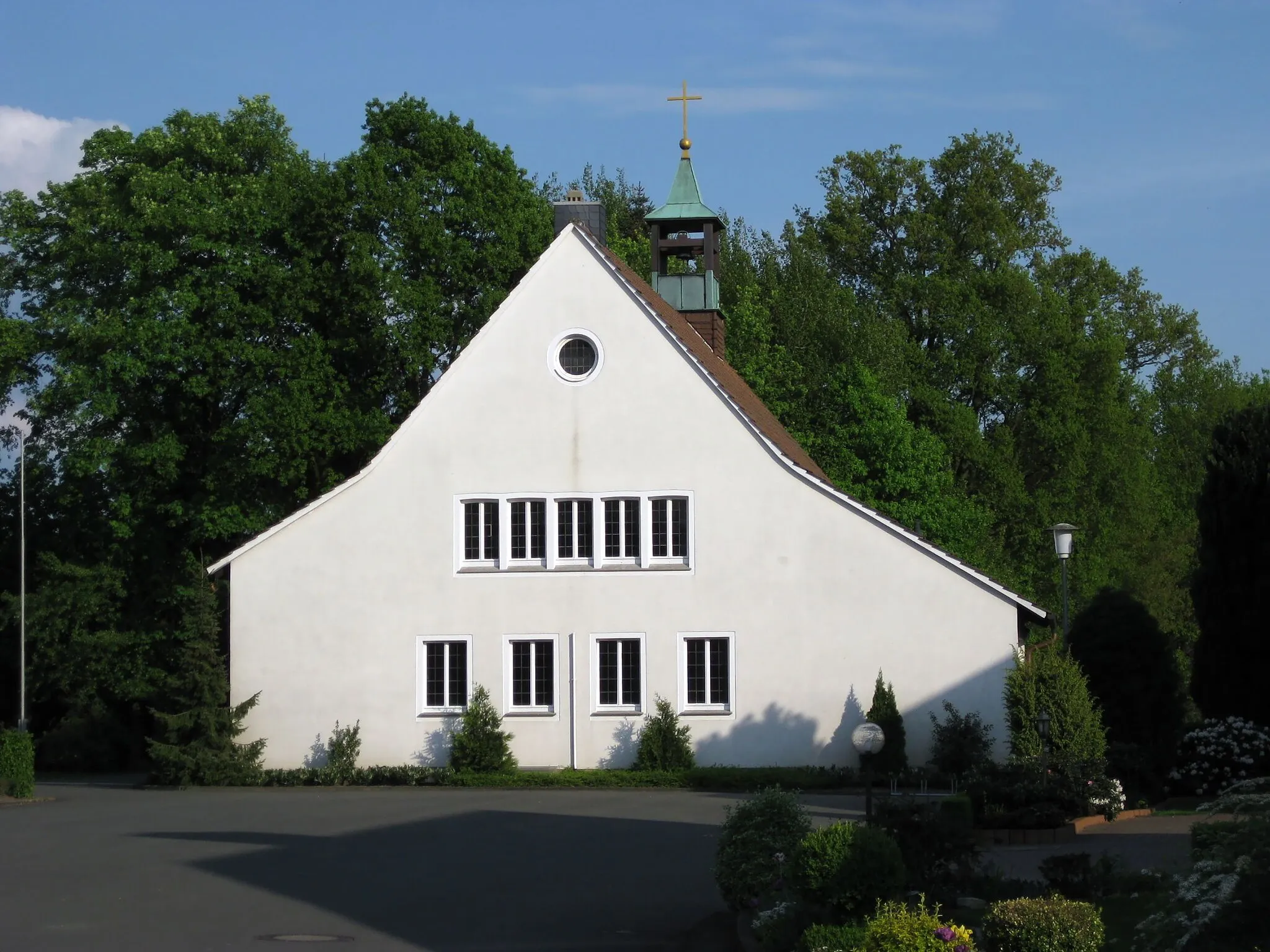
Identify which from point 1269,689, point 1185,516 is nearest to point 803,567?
point 1269,689

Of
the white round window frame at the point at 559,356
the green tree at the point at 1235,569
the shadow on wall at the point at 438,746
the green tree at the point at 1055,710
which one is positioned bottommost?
the shadow on wall at the point at 438,746

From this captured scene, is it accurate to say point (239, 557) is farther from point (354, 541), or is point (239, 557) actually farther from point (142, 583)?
point (142, 583)

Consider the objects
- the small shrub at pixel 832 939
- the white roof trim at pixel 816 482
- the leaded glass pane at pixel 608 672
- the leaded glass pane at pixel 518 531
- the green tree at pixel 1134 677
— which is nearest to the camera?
the small shrub at pixel 832 939

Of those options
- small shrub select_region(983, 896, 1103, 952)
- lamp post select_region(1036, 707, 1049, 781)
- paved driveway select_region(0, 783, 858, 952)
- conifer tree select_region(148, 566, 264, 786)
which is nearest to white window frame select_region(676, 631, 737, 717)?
paved driveway select_region(0, 783, 858, 952)

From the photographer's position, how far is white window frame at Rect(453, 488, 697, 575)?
1189 inches

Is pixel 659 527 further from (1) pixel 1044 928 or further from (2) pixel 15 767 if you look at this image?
(1) pixel 1044 928

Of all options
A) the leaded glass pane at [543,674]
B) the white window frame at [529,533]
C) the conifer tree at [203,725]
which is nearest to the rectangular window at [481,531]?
the white window frame at [529,533]

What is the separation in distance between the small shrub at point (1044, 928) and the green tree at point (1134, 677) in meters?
16.4

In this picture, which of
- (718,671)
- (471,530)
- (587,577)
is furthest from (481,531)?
(718,671)

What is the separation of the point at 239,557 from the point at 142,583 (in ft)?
36.8

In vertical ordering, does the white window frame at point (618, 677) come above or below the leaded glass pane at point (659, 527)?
below

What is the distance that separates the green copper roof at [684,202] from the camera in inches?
1507

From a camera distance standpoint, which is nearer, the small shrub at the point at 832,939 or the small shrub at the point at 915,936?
the small shrub at the point at 915,936

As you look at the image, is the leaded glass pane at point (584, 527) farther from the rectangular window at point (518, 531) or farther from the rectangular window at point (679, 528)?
the rectangular window at point (679, 528)
